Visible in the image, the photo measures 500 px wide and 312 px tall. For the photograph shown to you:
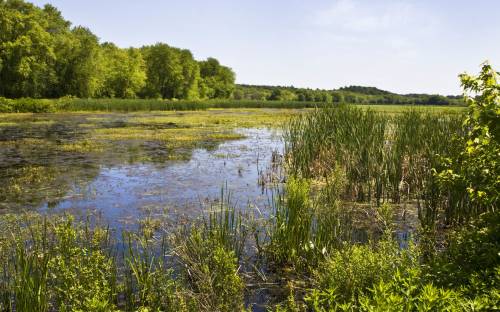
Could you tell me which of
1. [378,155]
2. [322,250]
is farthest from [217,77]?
[322,250]

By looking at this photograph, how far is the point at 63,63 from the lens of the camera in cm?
5619

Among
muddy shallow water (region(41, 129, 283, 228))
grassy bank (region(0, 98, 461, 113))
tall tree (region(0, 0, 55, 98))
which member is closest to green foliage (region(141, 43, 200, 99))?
grassy bank (region(0, 98, 461, 113))

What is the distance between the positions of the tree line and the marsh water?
32325 mm

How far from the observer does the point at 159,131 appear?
1056 inches

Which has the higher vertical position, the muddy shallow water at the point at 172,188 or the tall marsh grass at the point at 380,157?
the tall marsh grass at the point at 380,157

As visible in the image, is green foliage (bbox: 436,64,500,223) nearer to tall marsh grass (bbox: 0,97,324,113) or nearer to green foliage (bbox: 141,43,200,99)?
tall marsh grass (bbox: 0,97,324,113)

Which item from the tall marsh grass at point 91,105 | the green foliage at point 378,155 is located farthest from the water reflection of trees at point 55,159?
the tall marsh grass at point 91,105

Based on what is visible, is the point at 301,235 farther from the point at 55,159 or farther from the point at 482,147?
the point at 55,159

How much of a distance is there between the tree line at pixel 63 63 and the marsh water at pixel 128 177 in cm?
3232

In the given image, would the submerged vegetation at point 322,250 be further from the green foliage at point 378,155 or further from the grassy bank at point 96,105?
the grassy bank at point 96,105

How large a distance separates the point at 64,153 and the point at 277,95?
403 feet

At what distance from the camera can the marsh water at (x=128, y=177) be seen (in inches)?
387

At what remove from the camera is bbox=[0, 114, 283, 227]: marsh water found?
983 centimetres

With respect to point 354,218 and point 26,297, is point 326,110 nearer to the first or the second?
point 354,218
